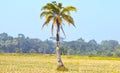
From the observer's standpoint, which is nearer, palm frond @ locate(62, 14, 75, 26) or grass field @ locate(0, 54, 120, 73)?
grass field @ locate(0, 54, 120, 73)

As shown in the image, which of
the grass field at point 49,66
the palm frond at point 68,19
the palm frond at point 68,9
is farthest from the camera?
the palm frond at point 68,19

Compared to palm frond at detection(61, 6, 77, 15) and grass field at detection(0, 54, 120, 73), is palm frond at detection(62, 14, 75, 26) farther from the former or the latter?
grass field at detection(0, 54, 120, 73)

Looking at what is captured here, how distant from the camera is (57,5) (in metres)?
47.4

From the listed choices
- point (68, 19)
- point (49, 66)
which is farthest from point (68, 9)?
point (49, 66)

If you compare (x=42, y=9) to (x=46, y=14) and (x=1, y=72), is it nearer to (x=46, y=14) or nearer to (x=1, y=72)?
(x=46, y=14)

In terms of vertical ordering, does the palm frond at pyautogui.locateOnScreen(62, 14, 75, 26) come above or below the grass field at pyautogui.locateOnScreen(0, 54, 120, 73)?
above

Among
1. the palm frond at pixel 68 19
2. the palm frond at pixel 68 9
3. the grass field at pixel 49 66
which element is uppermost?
the palm frond at pixel 68 9

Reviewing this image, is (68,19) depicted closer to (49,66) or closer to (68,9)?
(68,9)

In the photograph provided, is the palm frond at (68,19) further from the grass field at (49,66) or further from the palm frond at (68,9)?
the grass field at (49,66)

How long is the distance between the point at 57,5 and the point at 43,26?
11.1ft

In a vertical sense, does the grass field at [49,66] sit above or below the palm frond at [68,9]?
below

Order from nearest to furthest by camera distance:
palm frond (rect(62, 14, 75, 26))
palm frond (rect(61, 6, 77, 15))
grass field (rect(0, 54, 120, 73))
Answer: grass field (rect(0, 54, 120, 73)), palm frond (rect(61, 6, 77, 15)), palm frond (rect(62, 14, 75, 26))

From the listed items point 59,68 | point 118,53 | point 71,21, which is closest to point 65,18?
point 71,21

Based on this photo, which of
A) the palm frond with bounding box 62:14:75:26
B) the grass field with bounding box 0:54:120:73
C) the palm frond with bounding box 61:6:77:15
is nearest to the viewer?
the grass field with bounding box 0:54:120:73
